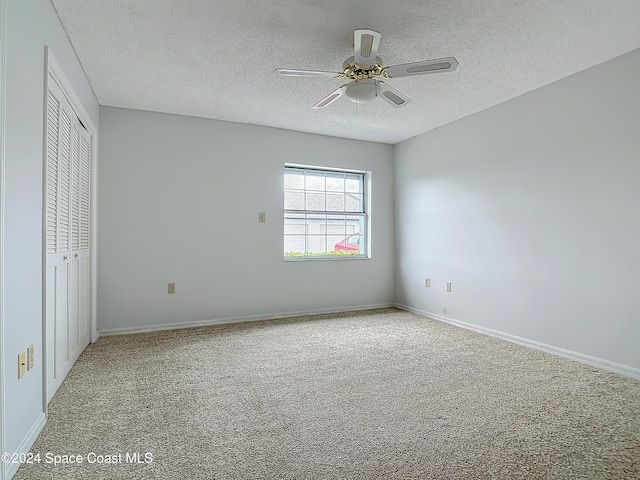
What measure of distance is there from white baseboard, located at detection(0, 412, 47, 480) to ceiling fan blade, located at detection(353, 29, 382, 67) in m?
2.60

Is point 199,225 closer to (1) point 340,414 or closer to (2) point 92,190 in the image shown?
(2) point 92,190

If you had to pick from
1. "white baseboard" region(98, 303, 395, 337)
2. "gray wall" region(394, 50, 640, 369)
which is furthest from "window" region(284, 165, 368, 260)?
"gray wall" region(394, 50, 640, 369)

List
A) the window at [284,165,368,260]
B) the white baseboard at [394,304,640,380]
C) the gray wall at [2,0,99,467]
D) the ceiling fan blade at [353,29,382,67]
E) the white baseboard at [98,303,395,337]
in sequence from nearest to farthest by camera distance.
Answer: the gray wall at [2,0,99,467] < the ceiling fan blade at [353,29,382,67] < the white baseboard at [394,304,640,380] < the white baseboard at [98,303,395,337] < the window at [284,165,368,260]

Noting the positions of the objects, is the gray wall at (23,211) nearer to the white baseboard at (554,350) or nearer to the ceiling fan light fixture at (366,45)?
the ceiling fan light fixture at (366,45)

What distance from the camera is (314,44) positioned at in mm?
2518

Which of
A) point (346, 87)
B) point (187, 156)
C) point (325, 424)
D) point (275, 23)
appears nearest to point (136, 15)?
point (275, 23)

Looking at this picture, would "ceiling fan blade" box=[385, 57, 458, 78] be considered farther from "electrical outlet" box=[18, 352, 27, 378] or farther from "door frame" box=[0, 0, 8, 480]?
"electrical outlet" box=[18, 352, 27, 378]

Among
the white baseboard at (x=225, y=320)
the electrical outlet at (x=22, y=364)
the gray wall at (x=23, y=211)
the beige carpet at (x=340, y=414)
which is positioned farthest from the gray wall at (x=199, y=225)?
the electrical outlet at (x=22, y=364)

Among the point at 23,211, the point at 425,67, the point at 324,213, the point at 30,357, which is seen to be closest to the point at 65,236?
the point at 23,211

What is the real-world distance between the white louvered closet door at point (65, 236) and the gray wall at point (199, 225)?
47 centimetres

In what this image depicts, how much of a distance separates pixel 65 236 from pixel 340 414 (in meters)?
2.22

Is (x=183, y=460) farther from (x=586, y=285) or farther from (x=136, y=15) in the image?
(x=586, y=285)

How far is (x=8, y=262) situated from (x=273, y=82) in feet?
7.86

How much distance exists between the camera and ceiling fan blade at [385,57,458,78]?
2.10 metres
